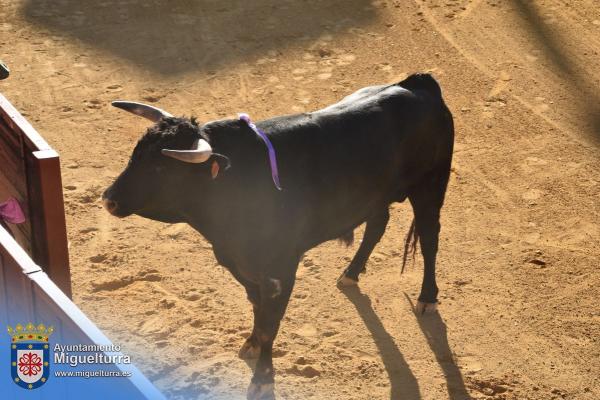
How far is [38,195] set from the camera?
14.8 ft

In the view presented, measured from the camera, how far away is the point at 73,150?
24.2 ft

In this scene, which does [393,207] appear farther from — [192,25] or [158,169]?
[192,25]

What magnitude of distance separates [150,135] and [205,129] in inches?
12.3

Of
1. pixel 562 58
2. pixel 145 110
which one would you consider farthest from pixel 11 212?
pixel 562 58

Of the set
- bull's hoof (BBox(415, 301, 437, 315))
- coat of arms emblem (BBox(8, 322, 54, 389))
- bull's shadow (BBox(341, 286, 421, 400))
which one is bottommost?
bull's shadow (BBox(341, 286, 421, 400))

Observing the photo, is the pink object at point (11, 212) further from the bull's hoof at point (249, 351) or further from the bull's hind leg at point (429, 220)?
the bull's hind leg at point (429, 220)

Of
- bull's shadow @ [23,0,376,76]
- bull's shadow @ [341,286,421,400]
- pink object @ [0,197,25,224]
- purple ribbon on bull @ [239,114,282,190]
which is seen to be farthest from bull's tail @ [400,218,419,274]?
bull's shadow @ [23,0,376,76]

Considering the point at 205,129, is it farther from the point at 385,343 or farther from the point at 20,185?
the point at 385,343

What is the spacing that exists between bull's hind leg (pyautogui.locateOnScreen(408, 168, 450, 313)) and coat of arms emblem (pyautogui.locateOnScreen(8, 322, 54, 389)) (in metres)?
2.68

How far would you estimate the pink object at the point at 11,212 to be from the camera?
4722 mm

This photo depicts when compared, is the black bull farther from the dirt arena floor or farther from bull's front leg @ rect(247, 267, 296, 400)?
the dirt arena floor

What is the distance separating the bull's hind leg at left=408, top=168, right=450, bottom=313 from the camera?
5.51 metres

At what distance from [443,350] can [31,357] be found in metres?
2.68

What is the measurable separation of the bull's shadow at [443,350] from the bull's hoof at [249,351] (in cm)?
104
